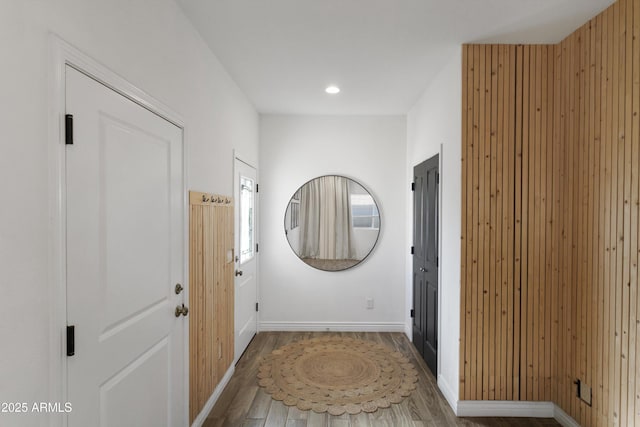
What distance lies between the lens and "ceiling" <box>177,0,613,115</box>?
2.06 meters

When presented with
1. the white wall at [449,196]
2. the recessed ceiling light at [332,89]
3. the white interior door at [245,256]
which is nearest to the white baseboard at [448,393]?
the white wall at [449,196]

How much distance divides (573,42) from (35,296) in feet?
10.5

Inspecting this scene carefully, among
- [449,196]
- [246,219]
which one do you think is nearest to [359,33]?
[449,196]

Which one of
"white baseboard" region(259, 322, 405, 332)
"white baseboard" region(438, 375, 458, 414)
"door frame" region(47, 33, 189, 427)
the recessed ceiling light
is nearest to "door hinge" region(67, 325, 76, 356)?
"door frame" region(47, 33, 189, 427)

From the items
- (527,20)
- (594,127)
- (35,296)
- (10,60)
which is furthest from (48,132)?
(594,127)

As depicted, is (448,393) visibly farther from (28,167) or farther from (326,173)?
(28,167)

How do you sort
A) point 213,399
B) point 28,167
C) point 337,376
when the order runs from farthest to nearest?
point 337,376 < point 213,399 < point 28,167

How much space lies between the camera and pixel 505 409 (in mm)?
2490

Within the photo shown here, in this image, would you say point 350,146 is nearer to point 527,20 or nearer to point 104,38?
point 527,20

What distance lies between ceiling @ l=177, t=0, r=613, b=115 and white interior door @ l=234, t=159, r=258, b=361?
997 millimetres

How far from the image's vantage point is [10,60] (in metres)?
0.95

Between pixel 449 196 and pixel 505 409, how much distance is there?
63.1 inches

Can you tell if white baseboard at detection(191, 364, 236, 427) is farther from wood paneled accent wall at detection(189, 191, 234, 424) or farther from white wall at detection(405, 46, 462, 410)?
white wall at detection(405, 46, 462, 410)

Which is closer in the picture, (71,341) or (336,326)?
(71,341)
